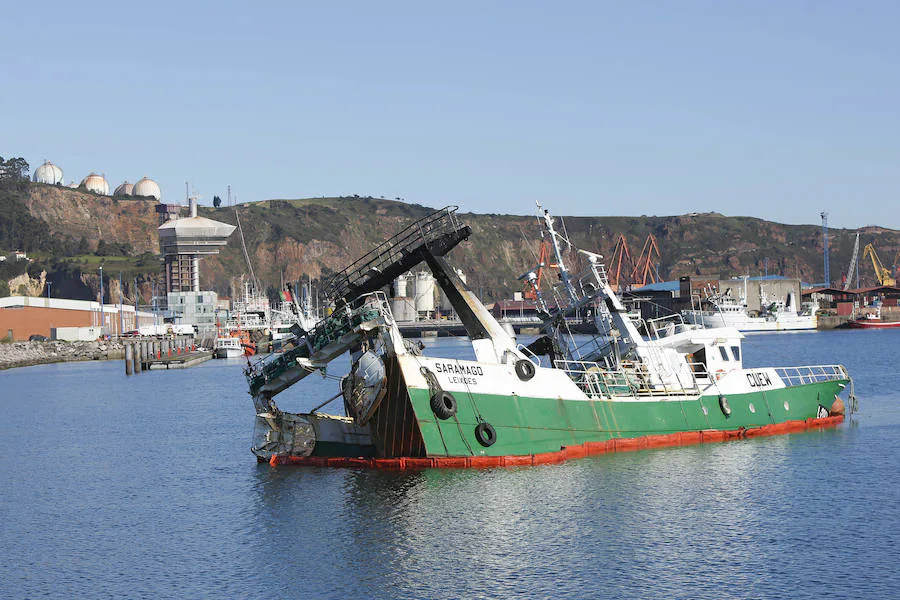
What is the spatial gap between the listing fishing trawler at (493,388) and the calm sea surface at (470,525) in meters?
1.12

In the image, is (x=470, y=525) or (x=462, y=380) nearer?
(x=470, y=525)

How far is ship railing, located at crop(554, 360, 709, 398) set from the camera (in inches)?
1702

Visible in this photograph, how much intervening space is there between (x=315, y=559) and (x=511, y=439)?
37.4 feet

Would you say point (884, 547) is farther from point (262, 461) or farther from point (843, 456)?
point (262, 461)

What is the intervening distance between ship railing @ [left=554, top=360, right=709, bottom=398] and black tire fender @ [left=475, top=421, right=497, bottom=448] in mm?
4938

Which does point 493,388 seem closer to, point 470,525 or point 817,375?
point 470,525

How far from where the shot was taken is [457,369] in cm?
3900

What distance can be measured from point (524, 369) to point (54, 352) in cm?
13261

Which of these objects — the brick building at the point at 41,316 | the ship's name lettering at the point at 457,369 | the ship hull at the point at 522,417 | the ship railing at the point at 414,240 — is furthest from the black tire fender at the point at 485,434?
the brick building at the point at 41,316

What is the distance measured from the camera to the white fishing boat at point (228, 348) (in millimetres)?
156000

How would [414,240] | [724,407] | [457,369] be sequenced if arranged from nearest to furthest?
[457,369]
[414,240]
[724,407]

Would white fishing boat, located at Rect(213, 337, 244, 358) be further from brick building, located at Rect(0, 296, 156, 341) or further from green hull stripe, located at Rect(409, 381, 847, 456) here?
green hull stripe, located at Rect(409, 381, 847, 456)

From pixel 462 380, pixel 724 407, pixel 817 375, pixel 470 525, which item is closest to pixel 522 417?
pixel 462 380

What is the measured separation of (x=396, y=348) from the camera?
38375 millimetres
